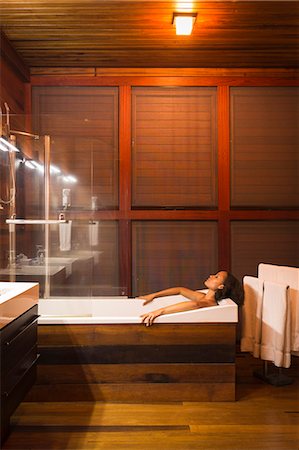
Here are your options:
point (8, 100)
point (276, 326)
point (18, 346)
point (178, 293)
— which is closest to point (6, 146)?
point (8, 100)

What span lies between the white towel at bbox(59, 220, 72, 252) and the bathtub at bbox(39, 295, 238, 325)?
15.7 inches

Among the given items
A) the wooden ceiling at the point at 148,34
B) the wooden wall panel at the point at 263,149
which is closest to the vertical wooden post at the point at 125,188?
the wooden ceiling at the point at 148,34

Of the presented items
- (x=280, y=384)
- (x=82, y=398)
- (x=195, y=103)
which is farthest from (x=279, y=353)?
(x=195, y=103)

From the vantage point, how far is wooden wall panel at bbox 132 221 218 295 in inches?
173

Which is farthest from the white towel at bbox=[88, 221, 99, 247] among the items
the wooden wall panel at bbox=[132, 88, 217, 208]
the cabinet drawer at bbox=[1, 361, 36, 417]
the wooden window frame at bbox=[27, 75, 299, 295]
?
the cabinet drawer at bbox=[1, 361, 36, 417]

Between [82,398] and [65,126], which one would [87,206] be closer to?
[65,126]

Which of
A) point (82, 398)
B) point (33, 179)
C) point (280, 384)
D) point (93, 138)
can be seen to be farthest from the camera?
point (93, 138)

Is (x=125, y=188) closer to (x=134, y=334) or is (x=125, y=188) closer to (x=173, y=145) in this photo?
(x=173, y=145)

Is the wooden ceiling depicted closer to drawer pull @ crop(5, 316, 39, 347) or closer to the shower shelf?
the shower shelf

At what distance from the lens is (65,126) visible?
368cm

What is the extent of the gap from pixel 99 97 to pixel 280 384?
→ 285cm

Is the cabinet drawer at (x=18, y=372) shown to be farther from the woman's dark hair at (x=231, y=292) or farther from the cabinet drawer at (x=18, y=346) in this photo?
the woman's dark hair at (x=231, y=292)

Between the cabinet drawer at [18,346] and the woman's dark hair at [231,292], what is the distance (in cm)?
127

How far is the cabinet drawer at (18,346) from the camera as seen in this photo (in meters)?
2.26
